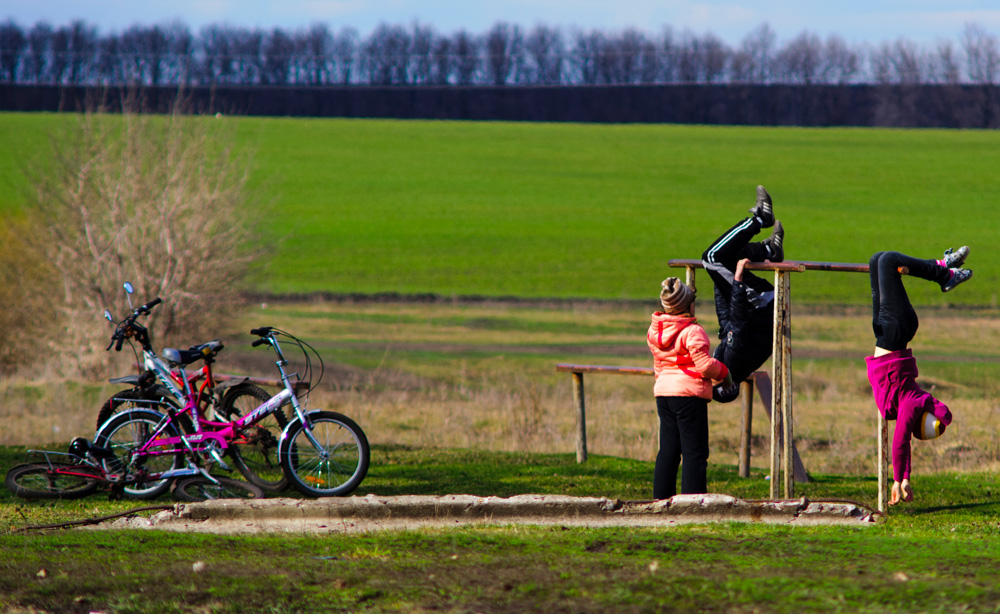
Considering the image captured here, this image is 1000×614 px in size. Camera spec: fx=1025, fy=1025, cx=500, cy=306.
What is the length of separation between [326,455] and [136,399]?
1751mm

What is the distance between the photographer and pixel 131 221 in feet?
74.5

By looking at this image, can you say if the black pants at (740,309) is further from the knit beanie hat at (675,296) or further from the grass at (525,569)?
the grass at (525,569)

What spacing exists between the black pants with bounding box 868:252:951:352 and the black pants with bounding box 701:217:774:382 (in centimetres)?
91

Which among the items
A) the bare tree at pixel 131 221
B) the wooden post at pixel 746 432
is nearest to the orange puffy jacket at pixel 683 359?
the wooden post at pixel 746 432

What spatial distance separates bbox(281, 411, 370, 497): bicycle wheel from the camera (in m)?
8.36

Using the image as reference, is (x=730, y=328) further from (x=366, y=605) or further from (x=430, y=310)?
(x=430, y=310)

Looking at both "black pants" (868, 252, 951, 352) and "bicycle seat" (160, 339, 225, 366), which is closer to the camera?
"black pants" (868, 252, 951, 352)

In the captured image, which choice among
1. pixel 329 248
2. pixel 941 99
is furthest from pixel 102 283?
pixel 941 99

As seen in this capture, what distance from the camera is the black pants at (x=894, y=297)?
7.03 m

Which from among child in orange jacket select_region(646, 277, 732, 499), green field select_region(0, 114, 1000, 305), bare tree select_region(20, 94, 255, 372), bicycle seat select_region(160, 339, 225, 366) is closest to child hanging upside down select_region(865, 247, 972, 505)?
child in orange jacket select_region(646, 277, 732, 499)

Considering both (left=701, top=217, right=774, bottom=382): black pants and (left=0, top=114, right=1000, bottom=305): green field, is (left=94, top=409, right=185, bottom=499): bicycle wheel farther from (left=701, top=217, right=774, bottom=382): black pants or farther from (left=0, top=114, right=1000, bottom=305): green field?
(left=0, top=114, right=1000, bottom=305): green field

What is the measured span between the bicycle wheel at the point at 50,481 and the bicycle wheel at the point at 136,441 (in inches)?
11.2

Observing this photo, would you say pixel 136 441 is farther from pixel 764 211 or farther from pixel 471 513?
pixel 764 211

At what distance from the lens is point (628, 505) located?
22.7ft
